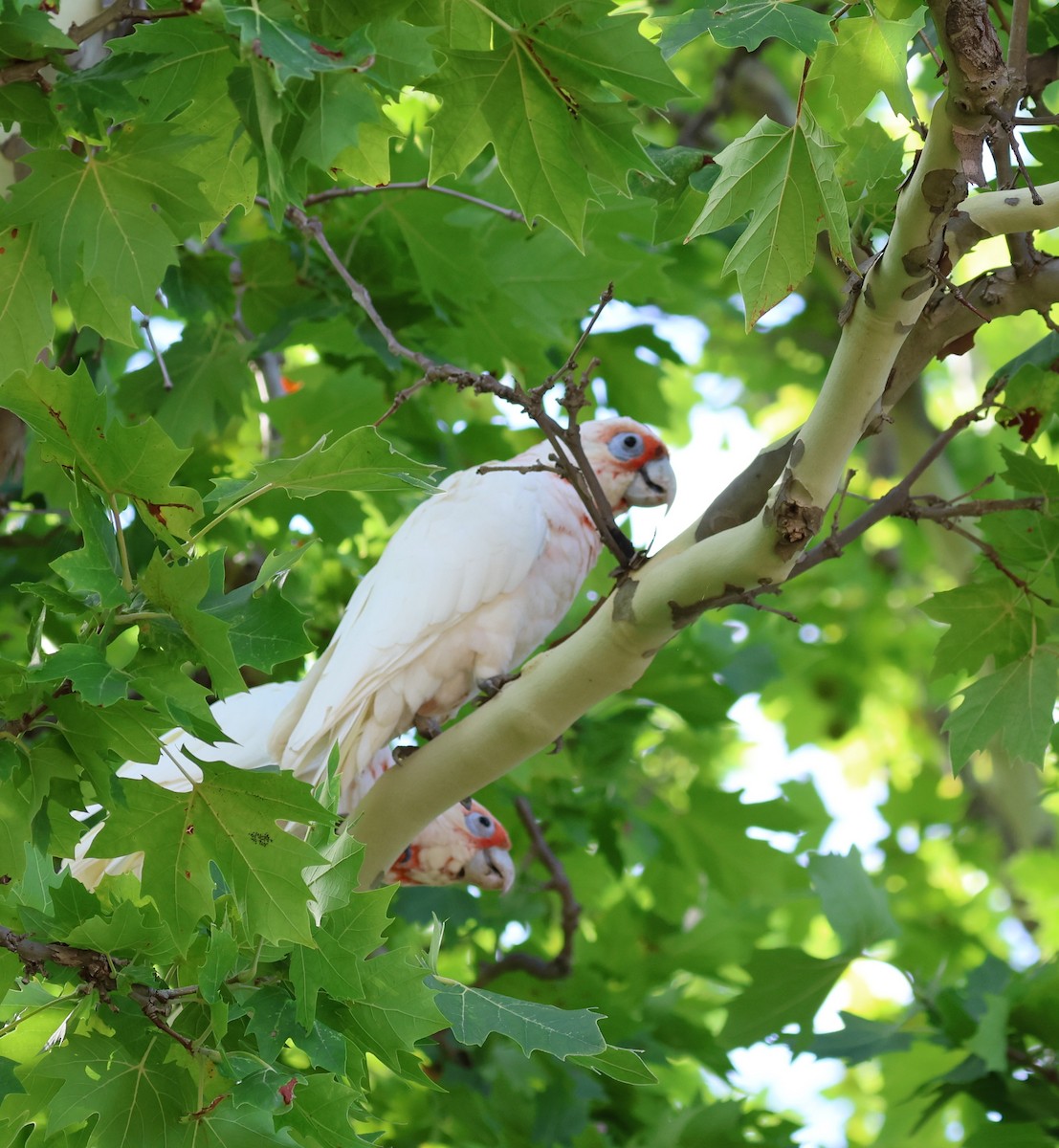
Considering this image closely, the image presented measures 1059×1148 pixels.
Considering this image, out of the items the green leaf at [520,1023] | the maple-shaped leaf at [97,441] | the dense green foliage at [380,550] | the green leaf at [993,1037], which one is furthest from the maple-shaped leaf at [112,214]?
the green leaf at [993,1037]

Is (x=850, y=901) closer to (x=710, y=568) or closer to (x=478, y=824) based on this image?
(x=478, y=824)

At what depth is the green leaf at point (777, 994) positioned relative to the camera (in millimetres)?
2717

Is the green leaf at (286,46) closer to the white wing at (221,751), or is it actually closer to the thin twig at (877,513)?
the thin twig at (877,513)

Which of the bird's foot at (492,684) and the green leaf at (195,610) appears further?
the bird's foot at (492,684)

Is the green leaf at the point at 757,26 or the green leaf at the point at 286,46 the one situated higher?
the green leaf at the point at 757,26

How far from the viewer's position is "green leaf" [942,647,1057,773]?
1.90 meters

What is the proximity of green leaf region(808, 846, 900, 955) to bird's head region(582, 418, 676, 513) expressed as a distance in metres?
0.91

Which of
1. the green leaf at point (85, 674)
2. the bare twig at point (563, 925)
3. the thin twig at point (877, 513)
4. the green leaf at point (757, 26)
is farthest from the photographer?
the bare twig at point (563, 925)

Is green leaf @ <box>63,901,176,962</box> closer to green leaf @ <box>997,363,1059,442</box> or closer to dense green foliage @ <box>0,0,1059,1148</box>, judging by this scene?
dense green foliage @ <box>0,0,1059,1148</box>

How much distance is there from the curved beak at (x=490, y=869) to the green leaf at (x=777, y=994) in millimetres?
592

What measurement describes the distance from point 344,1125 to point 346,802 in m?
0.87

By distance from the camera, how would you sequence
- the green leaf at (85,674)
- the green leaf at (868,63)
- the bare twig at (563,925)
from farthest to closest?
the bare twig at (563,925), the green leaf at (868,63), the green leaf at (85,674)

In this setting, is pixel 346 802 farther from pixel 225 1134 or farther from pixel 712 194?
pixel 712 194

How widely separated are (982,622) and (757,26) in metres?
1.04
